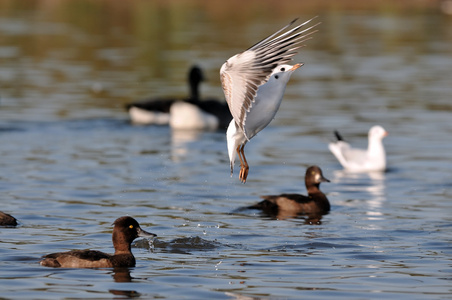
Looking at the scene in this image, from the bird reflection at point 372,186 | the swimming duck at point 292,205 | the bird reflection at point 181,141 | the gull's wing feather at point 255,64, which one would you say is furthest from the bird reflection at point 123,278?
the bird reflection at point 181,141

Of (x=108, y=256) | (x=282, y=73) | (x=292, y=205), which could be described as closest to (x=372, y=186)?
(x=292, y=205)

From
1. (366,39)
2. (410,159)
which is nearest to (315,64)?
(366,39)

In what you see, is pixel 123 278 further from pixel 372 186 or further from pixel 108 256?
pixel 372 186

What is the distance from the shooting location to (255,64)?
10.4 meters

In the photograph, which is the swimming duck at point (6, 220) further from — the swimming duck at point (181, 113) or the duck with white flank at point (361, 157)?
the swimming duck at point (181, 113)

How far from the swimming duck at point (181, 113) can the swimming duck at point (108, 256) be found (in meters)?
13.2

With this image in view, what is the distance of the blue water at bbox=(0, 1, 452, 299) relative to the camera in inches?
432

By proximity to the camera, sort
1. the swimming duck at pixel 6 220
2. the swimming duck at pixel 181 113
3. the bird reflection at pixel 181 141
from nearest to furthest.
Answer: the swimming duck at pixel 6 220, the bird reflection at pixel 181 141, the swimming duck at pixel 181 113

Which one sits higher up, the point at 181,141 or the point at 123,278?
the point at 181,141

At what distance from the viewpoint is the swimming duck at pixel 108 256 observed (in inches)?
439

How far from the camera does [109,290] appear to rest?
10.3 m

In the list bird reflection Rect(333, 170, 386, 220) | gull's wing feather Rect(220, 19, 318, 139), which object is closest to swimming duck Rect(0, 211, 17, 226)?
gull's wing feather Rect(220, 19, 318, 139)

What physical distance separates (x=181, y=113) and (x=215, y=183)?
284 inches

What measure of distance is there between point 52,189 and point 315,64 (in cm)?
2283
